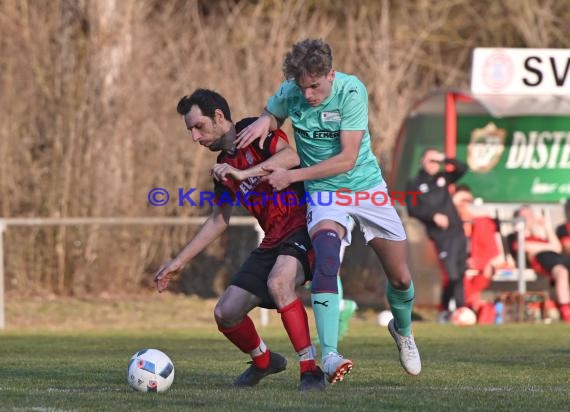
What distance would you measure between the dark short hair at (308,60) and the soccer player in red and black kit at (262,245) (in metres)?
0.52

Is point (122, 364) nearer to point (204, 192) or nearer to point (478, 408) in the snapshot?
point (478, 408)

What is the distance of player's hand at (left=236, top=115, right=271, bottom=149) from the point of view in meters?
7.74

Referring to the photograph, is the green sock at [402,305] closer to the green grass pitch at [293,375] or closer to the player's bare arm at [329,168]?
the green grass pitch at [293,375]

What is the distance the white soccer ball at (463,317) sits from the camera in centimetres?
1603

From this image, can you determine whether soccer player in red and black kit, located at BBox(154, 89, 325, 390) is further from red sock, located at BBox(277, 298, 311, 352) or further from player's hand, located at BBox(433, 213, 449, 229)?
player's hand, located at BBox(433, 213, 449, 229)

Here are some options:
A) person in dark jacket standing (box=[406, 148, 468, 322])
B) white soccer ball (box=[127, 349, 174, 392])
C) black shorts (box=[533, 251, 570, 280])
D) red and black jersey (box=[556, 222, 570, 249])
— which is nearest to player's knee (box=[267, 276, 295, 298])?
white soccer ball (box=[127, 349, 174, 392])

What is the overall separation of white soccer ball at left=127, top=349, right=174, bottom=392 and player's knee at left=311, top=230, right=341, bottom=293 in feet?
3.14

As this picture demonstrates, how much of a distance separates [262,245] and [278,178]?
0.61 metres

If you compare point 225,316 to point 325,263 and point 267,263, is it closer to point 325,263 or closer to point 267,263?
point 267,263

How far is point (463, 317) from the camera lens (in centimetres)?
1602

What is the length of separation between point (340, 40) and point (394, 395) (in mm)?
18067

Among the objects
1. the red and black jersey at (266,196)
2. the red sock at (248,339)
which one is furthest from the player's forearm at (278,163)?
the red sock at (248,339)

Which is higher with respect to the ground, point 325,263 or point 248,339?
point 325,263

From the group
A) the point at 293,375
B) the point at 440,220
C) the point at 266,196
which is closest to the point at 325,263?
the point at 266,196
